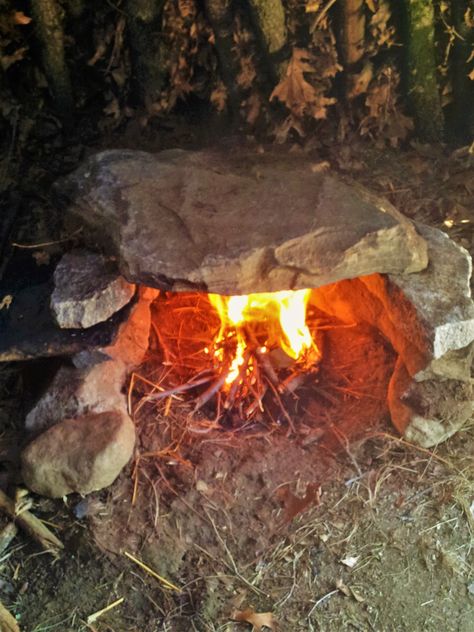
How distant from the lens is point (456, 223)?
145 inches

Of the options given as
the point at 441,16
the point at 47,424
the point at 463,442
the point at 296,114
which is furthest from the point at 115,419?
the point at 441,16

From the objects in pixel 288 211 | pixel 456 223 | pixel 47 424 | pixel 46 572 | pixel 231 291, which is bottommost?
pixel 46 572

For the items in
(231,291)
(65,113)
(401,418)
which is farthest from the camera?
(65,113)

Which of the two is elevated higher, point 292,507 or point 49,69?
point 49,69

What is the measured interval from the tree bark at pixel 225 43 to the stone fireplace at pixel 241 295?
0.46m

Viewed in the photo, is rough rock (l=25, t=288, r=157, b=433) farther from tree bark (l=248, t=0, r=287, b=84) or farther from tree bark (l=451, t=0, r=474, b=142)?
tree bark (l=451, t=0, r=474, b=142)

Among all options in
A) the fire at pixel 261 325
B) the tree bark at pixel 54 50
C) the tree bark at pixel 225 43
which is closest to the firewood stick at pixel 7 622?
the fire at pixel 261 325

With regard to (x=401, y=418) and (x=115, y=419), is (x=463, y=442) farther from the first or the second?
(x=115, y=419)

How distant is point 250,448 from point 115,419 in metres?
0.66

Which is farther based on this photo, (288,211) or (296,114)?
(296,114)

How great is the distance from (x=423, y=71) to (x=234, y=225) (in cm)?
164

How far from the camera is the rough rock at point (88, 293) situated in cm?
288

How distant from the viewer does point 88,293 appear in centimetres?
290

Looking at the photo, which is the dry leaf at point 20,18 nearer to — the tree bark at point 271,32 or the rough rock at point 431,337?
the tree bark at point 271,32
